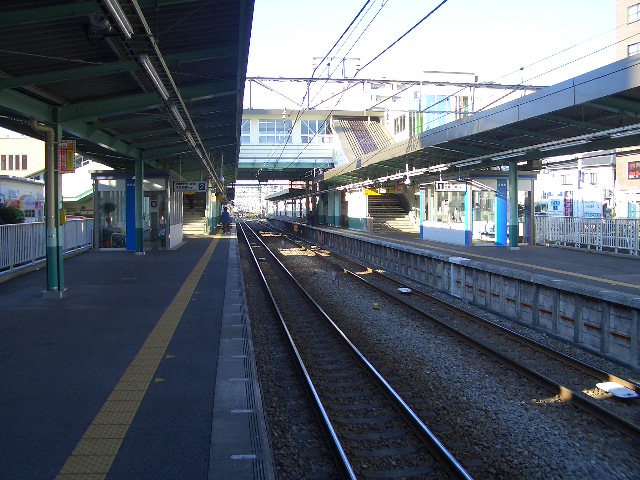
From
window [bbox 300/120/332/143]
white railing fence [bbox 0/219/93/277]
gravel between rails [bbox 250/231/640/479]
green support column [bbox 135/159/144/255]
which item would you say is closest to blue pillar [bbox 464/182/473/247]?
green support column [bbox 135/159/144/255]

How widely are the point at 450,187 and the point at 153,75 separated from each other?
53.9 feet

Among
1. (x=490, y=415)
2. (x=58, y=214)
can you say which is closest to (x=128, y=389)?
(x=490, y=415)

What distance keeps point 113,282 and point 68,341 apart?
5.59 meters

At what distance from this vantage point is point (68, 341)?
713cm

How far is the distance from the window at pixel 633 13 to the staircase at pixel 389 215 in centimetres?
1975

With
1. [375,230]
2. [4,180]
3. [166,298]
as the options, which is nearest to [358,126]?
[375,230]

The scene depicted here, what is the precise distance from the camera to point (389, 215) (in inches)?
1571

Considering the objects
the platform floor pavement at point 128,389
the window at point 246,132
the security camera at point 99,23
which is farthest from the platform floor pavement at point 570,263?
the window at point 246,132

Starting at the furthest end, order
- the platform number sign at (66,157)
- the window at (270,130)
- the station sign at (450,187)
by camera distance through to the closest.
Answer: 1. the window at (270,130)
2. the station sign at (450,187)
3. the platform number sign at (66,157)

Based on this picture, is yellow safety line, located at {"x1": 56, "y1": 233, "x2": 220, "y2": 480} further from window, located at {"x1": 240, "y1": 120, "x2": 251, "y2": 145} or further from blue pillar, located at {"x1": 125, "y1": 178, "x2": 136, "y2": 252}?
Result: window, located at {"x1": 240, "y1": 120, "x2": 251, "y2": 145}

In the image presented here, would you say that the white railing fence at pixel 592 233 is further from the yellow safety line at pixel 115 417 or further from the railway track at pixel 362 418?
the yellow safety line at pixel 115 417

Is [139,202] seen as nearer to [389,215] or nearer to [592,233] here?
[592,233]

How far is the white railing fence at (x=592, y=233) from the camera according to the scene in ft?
56.9

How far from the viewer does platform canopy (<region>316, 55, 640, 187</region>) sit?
11.3 m
